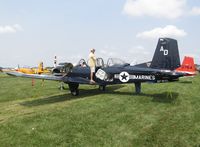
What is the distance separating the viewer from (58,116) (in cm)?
954

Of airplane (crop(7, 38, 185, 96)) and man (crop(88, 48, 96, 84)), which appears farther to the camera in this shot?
man (crop(88, 48, 96, 84))

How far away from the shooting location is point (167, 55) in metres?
13.1

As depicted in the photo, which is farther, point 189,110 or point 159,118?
point 189,110

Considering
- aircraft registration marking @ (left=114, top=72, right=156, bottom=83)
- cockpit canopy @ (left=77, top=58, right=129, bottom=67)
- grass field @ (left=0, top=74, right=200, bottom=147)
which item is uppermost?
cockpit canopy @ (left=77, top=58, right=129, bottom=67)

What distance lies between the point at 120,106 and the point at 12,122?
4.59 metres

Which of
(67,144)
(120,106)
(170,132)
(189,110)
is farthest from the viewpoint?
(120,106)

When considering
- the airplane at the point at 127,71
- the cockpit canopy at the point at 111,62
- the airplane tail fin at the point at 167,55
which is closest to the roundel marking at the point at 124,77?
the airplane at the point at 127,71

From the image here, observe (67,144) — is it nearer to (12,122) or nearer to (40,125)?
(40,125)

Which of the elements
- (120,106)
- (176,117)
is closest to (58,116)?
(120,106)

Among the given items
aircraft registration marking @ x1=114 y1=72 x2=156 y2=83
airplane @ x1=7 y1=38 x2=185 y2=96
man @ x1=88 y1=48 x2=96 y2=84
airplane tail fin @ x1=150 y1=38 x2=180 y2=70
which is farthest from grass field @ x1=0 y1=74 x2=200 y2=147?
man @ x1=88 y1=48 x2=96 y2=84

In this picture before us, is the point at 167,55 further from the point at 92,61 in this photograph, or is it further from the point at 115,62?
the point at 92,61

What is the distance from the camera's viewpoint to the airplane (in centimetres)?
1295

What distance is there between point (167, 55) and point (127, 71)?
7.68 ft

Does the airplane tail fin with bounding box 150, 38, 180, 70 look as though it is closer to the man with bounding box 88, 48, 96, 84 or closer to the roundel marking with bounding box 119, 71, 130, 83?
the roundel marking with bounding box 119, 71, 130, 83
